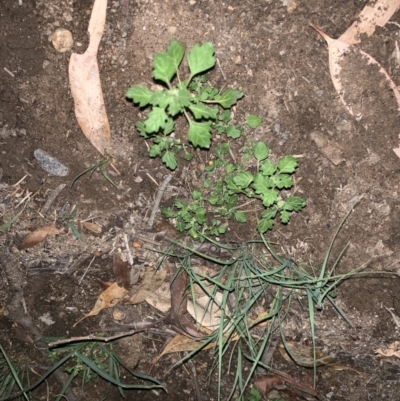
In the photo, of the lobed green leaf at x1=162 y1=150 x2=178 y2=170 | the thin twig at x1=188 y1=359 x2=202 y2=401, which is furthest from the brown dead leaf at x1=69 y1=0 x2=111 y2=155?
the thin twig at x1=188 y1=359 x2=202 y2=401

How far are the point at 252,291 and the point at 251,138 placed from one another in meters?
0.77

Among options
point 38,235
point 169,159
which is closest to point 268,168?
point 169,159

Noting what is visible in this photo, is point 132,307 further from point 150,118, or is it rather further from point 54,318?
point 150,118

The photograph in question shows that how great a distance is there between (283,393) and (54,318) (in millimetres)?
1261

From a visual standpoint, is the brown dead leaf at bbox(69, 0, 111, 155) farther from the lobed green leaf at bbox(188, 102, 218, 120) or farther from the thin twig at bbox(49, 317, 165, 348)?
the thin twig at bbox(49, 317, 165, 348)

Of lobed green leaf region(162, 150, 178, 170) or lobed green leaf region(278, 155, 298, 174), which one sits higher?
lobed green leaf region(278, 155, 298, 174)

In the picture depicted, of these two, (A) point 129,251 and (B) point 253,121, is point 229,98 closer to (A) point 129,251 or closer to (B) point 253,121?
(B) point 253,121

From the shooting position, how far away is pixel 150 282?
8.25 ft

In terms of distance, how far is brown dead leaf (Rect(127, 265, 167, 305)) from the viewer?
251cm

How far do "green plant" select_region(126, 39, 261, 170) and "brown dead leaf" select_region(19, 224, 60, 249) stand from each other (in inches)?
26.1

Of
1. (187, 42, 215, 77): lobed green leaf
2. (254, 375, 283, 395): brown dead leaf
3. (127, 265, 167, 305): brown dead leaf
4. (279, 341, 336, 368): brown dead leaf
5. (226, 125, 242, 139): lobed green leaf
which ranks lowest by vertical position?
(254, 375, 283, 395): brown dead leaf

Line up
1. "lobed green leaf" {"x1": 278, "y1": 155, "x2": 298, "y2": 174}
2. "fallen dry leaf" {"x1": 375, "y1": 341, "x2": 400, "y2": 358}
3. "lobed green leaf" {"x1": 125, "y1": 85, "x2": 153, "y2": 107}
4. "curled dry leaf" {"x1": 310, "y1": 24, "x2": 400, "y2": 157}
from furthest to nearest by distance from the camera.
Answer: "fallen dry leaf" {"x1": 375, "y1": 341, "x2": 400, "y2": 358}
"curled dry leaf" {"x1": 310, "y1": 24, "x2": 400, "y2": 157}
"lobed green leaf" {"x1": 278, "y1": 155, "x2": 298, "y2": 174}
"lobed green leaf" {"x1": 125, "y1": 85, "x2": 153, "y2": 107}

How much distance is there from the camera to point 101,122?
8.01 ft

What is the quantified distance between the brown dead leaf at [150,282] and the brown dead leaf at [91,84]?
736mm
